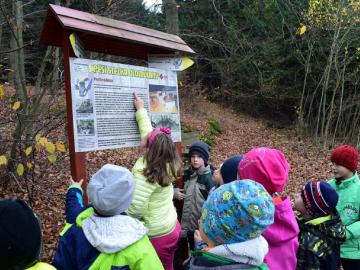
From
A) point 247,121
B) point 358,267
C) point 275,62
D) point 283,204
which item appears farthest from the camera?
point 247,121

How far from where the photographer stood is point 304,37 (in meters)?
16.2

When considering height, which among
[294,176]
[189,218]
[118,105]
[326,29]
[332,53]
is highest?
[326,29]

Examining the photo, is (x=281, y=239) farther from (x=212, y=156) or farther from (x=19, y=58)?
(x=212, y=156)

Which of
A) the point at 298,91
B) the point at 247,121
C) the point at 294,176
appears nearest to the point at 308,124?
the point at 298,91

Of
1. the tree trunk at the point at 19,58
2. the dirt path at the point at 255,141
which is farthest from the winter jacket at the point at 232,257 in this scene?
the dirt path at the point at 255,141

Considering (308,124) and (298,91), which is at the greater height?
(298,91)

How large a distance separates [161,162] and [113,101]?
822 mm

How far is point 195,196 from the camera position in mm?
4199

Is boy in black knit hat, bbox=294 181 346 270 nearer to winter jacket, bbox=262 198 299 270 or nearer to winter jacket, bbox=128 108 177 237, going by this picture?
winter jacket, bbox=262 198 299 270

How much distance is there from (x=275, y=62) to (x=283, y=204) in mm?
16701

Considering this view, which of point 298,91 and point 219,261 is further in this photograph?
point 298,91

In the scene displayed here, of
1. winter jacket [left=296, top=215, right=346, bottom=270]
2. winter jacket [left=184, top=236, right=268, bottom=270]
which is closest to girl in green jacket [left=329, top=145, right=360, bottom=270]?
winter jacket [left=296, top=215, right=346, bottom=270]

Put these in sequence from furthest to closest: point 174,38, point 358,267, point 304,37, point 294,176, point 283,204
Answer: point 304,37, point 294,176, point 174,38, point 358,267, point 283,204

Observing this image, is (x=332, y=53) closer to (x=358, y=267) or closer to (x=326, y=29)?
(x=326, y=29)
